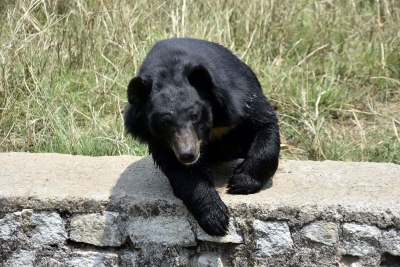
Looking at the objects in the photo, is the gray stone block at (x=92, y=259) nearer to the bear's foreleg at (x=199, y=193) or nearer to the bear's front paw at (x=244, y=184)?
the bear's foreleg at (x=199, y=193)

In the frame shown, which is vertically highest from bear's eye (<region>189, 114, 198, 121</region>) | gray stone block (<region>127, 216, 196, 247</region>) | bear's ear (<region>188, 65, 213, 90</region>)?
bear's ear (<region>188, 65, 213, 90</region>)

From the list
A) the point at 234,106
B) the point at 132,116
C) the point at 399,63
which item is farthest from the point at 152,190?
the point at 399,63

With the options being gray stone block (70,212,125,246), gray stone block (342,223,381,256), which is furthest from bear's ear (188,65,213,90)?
gray stone block (342,223,381,256)

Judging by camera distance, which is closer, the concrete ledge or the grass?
the concrete ledge

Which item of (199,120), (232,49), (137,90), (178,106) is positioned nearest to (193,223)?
(199,120)

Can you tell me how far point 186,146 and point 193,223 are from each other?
1.77 ft

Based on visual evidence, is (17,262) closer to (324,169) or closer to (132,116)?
(132,116)

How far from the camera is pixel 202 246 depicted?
4102mm

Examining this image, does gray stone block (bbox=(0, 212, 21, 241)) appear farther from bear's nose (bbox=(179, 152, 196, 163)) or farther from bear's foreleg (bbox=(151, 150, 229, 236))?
bear's nose (bbox=(179, 152, 196, 163))

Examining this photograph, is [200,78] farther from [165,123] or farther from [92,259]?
[92,259]

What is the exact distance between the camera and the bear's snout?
3.82 m

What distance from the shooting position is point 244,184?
4.12m

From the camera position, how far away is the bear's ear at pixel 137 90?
3.93m

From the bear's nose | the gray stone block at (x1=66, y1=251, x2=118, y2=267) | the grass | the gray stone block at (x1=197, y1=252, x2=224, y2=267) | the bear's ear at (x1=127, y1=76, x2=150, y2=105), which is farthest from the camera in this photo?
the grass
